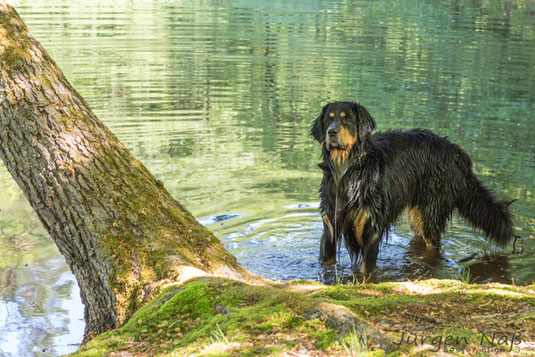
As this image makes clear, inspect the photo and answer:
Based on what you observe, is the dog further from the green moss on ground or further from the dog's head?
the green moss on ground

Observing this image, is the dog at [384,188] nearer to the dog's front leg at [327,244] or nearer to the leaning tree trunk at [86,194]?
the dog's front leg at [327,244]

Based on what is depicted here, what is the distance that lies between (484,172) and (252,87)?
25.5 feet

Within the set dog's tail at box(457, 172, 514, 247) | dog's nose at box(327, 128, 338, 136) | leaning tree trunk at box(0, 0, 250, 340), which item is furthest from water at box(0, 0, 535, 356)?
dog's nose at box(327, 128, 338, 136)

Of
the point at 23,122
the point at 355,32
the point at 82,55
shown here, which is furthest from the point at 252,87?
the point at 23,122

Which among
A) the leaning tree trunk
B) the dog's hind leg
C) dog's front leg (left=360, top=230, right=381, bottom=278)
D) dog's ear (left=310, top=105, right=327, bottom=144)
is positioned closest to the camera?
the leaning tree trunk

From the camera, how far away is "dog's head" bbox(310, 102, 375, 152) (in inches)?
219

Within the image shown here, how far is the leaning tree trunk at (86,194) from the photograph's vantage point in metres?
4.07

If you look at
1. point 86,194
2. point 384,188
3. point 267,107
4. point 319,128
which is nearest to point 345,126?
point 319,128

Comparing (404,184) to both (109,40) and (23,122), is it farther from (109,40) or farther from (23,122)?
(109,40)

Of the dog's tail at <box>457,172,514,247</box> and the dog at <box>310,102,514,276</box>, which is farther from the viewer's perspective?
the dog's tail at <box>457,172,514,247</box>

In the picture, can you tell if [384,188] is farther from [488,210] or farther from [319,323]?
[319,323]

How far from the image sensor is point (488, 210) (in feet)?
22.6

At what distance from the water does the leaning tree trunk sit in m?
1.31

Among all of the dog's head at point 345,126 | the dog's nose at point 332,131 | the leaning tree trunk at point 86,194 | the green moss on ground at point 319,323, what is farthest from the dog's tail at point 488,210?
the leaning tree trunk at point 86,194
